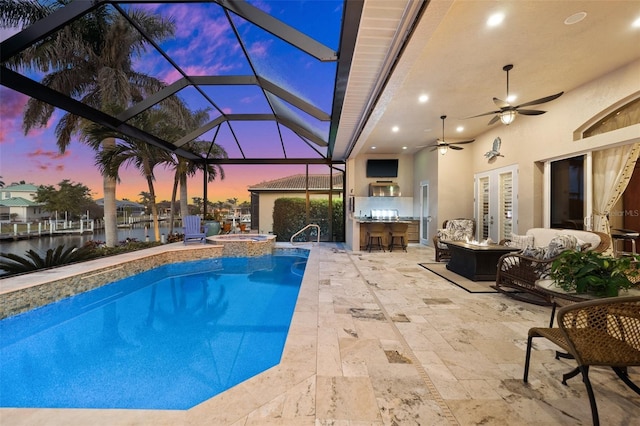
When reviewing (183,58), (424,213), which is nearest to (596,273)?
(183,58)

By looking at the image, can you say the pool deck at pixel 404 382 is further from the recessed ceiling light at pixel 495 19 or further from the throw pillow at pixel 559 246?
the recessed ceiling light at pixel 495 19

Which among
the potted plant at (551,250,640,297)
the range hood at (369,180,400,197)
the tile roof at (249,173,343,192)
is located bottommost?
the potted plant at (551,250,640,297)

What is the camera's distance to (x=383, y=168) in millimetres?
10094

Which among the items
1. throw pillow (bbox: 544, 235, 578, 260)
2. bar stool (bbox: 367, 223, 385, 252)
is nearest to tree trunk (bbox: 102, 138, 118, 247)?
bar stool (bbox: 367, 223, 385, 252)

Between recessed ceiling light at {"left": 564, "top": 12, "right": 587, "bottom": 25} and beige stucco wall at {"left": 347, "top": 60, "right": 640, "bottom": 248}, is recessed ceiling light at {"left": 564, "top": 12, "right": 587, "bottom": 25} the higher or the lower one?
the higher one

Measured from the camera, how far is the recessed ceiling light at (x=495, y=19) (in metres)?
3.10

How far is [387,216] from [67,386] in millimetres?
9040

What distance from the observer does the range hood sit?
995 centimetres

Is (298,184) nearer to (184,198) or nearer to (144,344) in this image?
(184,198)

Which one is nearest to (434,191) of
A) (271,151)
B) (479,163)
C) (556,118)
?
(479,163)

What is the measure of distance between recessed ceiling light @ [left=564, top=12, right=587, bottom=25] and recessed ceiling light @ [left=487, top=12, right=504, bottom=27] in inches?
29.2

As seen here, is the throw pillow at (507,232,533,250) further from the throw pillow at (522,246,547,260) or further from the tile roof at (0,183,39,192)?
the tile roof at (0,183,39,192)

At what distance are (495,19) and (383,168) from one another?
6.96 m

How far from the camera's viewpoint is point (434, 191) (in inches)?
348
